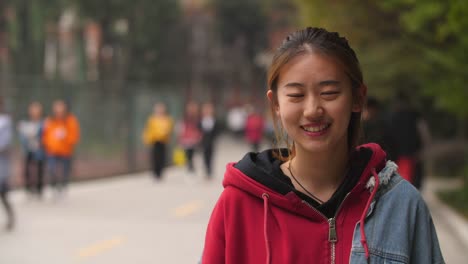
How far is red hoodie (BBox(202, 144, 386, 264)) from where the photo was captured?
229 cm

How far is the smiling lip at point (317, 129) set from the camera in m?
2.33

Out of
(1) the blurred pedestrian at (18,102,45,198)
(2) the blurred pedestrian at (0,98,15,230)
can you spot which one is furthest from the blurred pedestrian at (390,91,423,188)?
(1) the blurred pedestrian at (18,102,45,198)

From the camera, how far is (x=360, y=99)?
2.46 metres

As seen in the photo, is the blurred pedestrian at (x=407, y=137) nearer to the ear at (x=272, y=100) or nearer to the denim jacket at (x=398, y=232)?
the ear at (x=272, y=100)

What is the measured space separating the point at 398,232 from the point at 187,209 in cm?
1255

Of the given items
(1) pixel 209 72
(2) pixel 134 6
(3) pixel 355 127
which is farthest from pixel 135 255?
(1) pixel 209 72

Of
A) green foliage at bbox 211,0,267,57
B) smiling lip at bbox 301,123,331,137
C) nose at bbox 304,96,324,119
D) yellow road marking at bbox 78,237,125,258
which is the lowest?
yellow road marking at bbox 78,237,125,258

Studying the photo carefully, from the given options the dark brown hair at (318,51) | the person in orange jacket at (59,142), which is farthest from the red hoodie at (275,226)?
the person in orange jacket at (59,142)

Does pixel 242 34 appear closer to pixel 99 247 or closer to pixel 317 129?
pixel 99 247

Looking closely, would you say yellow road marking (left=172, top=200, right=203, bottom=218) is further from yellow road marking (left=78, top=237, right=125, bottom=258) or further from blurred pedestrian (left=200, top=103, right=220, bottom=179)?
blurred pedestrian (left=200, top=103, right=220, bottom=179)

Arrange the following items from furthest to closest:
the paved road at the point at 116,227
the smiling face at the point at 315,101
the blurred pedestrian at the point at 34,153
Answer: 1. the blurred pedestrian at the point at 34,153
2. the paved road at the point at 116,227
3. the smiling face at the point at 315,101

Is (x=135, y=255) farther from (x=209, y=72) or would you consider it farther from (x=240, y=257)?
(x=209, y=72)

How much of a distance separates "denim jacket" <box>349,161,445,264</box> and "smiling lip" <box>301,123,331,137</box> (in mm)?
224

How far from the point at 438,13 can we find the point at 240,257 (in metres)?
10.4
